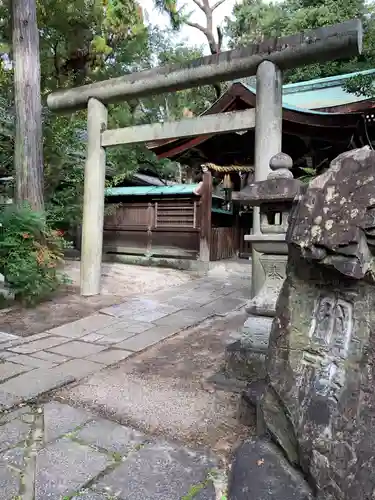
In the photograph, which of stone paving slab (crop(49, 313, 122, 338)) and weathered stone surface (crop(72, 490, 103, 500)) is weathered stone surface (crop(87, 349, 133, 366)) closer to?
stone paving slab (crop(49, 313, 122, 338))

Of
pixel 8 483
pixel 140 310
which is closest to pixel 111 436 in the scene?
pixel 8 483

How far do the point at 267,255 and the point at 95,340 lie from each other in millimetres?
2287

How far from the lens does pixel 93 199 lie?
6754 millimetres

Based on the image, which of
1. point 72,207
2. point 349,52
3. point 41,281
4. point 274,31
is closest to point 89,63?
point 72,207

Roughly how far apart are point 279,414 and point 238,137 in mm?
8435

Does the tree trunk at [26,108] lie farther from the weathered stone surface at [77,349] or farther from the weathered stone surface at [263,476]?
the weathered stone surface at [263,476]

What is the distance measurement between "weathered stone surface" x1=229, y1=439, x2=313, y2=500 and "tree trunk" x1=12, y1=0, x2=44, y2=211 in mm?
5613

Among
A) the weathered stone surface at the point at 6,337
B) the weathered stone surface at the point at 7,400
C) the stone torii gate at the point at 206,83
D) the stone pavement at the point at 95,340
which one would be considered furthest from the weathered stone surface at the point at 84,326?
the weathered stone surface at the point at 7,400

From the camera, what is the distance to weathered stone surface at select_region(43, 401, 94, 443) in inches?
94.4

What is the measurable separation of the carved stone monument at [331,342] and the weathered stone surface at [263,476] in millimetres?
18

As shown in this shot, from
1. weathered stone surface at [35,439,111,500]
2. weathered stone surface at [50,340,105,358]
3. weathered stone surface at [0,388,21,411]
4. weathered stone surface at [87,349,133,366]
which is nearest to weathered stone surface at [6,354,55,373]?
weathered stone surface at [50,340,105,358]

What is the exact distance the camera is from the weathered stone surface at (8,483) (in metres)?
1.82

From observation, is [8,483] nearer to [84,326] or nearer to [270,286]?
[270,286]

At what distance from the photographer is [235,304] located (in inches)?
259
